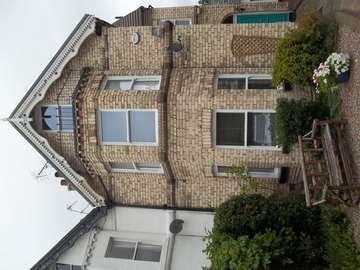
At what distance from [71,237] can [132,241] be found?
2.19 meters

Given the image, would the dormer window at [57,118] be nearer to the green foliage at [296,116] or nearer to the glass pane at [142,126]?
the glass pane at [142,126]

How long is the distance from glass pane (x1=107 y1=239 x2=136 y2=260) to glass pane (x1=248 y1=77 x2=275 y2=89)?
719 cm

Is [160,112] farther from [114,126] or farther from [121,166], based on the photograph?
[121,166]

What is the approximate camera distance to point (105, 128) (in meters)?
14.4

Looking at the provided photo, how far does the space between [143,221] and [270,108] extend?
6457mm

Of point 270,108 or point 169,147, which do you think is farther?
point 169,147

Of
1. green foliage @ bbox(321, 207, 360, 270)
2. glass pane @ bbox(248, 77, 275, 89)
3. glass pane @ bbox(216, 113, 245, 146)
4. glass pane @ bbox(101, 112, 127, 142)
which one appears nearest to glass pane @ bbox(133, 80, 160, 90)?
glass pane @ bbox(101, 112, 127, 142)

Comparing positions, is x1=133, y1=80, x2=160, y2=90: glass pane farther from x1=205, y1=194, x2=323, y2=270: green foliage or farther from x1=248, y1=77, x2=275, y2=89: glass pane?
x1=205, y1=194, x2=323, y2=270: green foliage

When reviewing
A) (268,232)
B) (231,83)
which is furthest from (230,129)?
(268,232)

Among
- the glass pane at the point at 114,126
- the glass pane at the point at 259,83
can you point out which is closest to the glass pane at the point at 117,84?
the glass pane at the point at 114,126

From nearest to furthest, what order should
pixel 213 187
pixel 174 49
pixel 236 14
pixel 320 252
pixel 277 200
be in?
pixel 320 252 → pixel 277 200 → pixel 174 49 → pixel 213 187 → pixel 236 14

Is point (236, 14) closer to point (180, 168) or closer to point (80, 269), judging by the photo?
point (180, 168)

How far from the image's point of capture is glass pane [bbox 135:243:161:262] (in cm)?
1566

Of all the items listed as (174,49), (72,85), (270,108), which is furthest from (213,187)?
(72,85)
